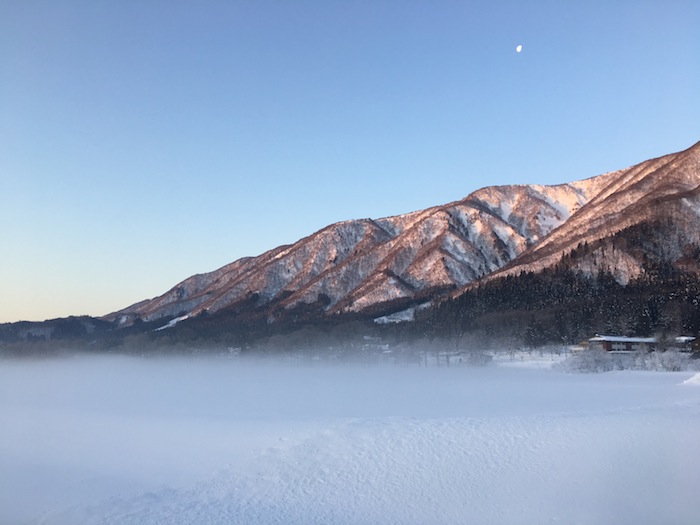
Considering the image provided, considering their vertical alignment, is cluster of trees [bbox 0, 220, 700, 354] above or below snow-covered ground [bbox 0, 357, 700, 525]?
A: above

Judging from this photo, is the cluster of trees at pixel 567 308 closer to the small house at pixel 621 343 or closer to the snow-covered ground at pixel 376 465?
the small house at pixel 621 343

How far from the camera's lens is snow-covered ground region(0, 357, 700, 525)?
2202cm

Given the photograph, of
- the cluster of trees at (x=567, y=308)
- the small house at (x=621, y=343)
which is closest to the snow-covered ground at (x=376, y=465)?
the small house at (x=621, y=343)

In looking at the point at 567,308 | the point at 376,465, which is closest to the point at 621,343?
the point at 567,308

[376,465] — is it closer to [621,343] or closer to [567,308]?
[621,343]

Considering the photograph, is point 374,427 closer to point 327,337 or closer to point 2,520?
point 2,520

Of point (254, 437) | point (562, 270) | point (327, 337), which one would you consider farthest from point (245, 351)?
point (254, 437)

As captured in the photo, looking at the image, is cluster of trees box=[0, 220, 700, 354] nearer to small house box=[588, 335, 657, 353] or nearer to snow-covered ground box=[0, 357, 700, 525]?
small house box=[588, 335, 657, 353]

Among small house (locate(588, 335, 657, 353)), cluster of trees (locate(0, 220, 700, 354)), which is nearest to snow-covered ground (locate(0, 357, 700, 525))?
small house (locate(588, 335, 657, 353))

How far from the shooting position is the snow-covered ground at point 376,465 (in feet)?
72.2

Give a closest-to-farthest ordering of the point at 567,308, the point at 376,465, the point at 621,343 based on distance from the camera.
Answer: the point at 376,465 < the point at 621,343 < the point at 567,308

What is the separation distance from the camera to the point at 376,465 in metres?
27.5

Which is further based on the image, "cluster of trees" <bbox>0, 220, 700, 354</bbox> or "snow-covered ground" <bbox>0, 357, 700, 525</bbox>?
"cluster of trees" <bbox>0, 220, 700, 354</bbox>

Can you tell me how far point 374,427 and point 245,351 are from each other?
164 metres
